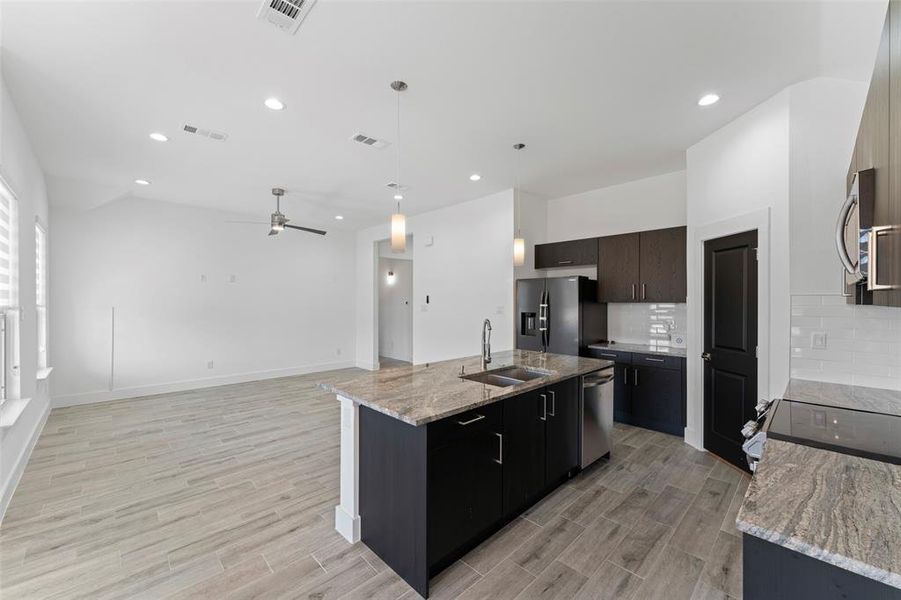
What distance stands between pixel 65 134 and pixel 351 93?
282 cm

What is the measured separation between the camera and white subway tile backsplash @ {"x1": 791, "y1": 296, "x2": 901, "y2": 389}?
2291 millimetres

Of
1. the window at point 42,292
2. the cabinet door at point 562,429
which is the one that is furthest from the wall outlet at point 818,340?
the window at point 42,292

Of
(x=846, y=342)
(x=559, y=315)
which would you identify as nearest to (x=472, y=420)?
(x=846, y=342)

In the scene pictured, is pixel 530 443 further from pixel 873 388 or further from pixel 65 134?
pixel 65 134

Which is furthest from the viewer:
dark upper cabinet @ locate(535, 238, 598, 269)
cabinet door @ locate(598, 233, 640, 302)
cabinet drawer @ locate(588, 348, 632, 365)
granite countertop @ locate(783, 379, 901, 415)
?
dark upper cabinet @ locate(535, 238, 598, 269)

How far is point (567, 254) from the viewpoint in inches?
199

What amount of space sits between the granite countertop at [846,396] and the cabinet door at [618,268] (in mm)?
2080

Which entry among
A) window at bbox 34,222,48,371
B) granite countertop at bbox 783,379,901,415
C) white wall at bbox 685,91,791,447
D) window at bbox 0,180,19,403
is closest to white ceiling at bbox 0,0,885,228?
white wall at bbox 685,91,791,447

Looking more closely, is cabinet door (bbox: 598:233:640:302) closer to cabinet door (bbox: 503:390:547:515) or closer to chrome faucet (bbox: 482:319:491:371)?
chrome faucet (bbox: 482:319:491:371)

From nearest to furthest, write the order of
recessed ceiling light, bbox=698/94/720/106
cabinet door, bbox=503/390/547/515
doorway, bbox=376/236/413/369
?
Result: cabinet door, bbox=503/390/547/515
recessed ceiling light, bbox=698/94/720/106
doorway, bbox=376/236/413/369

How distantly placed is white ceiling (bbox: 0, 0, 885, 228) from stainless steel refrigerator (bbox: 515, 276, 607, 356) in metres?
1.46

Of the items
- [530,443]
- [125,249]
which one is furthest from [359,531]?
[125,249]

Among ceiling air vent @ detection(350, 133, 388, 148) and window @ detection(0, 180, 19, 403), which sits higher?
ceiling air vent @ detection(350, 133, 388, 148)

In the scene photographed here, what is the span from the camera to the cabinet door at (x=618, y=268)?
441 centimetres
